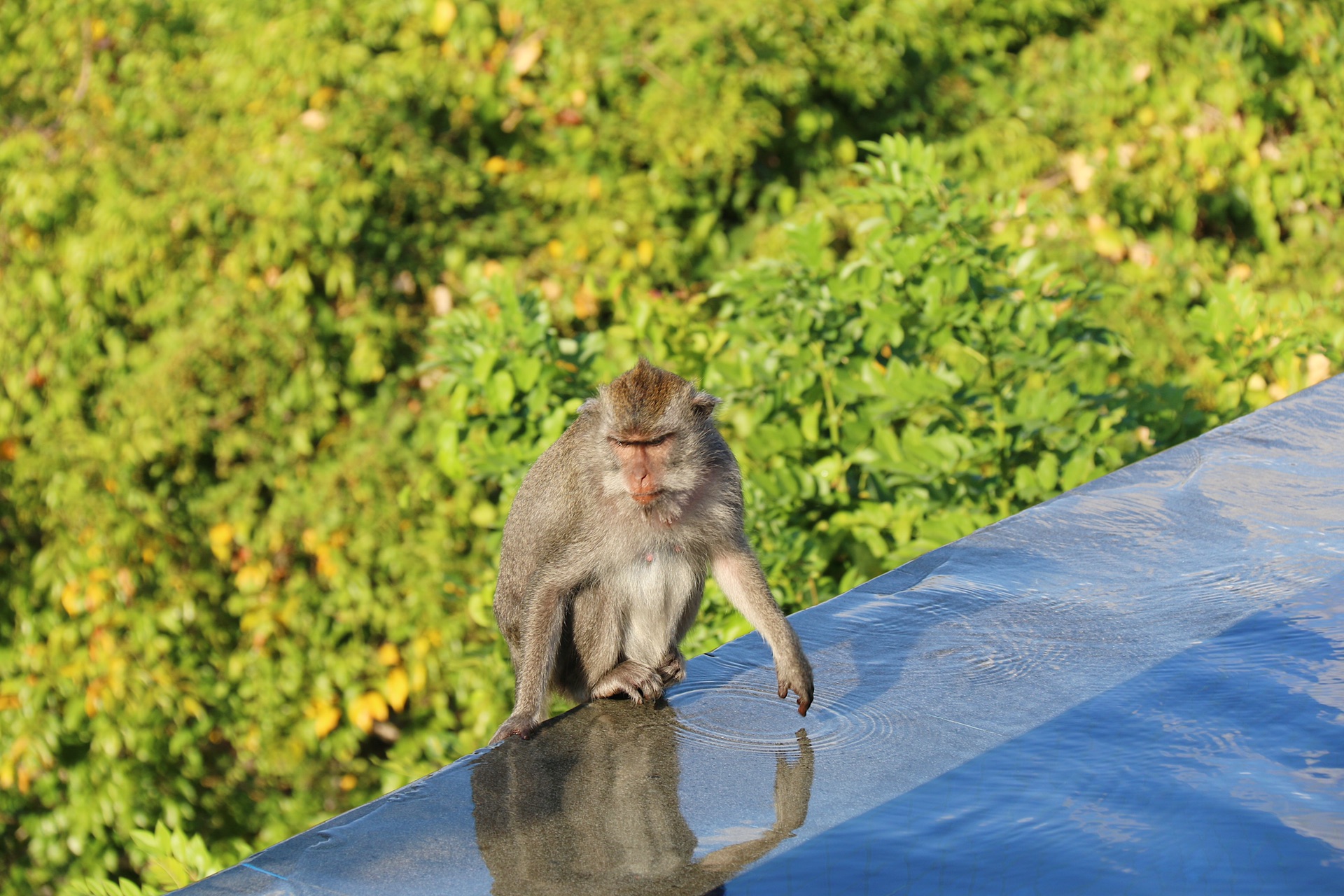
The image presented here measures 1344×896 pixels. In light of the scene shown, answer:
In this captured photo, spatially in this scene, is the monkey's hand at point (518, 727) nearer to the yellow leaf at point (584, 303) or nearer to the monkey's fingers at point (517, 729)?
the monkey's fingers at point (517, 729)

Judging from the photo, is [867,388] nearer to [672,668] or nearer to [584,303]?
[672,668]

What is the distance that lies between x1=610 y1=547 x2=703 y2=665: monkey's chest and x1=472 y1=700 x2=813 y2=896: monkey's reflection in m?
0.57

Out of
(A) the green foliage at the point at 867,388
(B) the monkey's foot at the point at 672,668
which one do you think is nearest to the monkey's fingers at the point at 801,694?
(B) the monkey's foot at the point at 672,668

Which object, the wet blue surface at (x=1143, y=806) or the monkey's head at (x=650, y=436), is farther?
the monkey's head at (x=650, y=436)

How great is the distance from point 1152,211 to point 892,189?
274 centimetres

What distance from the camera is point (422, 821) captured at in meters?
1.76

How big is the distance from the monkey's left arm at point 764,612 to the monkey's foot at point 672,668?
0.59ft

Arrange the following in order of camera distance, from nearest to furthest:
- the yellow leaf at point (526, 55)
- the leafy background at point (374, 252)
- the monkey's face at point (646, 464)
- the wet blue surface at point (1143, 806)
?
the wet blue surface at point (1143, 806), the monkey's face at point (646, 464), the leafy background at point (374, 252), the yellow leaf at point (526, 55)

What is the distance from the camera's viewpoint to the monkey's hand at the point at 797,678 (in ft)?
7.09

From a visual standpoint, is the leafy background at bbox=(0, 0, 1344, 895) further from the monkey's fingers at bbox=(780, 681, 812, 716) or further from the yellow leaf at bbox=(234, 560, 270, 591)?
the monkey's fingers at bbox=(780, 681, 812, 716)

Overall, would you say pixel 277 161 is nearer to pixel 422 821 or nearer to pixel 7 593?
pixel 7 593

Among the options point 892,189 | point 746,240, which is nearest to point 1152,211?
point 746,240

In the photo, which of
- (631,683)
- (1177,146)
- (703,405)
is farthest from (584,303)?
(631,683)

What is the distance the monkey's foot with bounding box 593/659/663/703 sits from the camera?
239 centimetres
